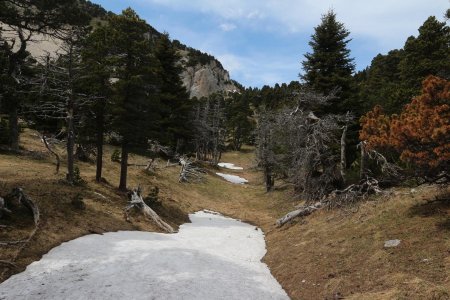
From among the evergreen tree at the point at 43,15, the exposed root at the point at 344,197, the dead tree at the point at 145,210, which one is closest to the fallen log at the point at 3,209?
the evergreen tree at the point at 43,15

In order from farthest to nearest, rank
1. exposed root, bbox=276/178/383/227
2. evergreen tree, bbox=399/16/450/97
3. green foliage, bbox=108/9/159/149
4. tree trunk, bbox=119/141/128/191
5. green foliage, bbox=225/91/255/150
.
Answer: green foliage, bbox=225/91/255/150 → evergreen tree, bbox=399/16/450/97 → tree trunk, bbox=119/141/128/191 → green foliage, bbox=108/9/159/149 → exposed root, bbox=276/178/383/227

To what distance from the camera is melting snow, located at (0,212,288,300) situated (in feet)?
35.8

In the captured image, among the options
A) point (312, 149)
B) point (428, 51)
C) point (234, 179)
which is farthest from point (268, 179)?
point (428, 51)

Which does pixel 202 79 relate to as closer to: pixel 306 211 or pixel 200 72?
pixel 200 72

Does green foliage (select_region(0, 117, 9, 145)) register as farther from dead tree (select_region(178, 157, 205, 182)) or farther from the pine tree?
the pine tree

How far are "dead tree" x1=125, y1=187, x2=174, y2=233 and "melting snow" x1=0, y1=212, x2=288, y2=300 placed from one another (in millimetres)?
2922

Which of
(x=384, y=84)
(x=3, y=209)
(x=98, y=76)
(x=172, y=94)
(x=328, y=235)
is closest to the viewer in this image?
(x=3, y=209)

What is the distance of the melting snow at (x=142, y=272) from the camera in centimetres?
1091

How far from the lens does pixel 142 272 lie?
12836 mm

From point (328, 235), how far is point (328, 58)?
19014 mm

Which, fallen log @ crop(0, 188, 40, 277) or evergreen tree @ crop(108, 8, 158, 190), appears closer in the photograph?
fallen log @ crop(0, 188, 40, 277)

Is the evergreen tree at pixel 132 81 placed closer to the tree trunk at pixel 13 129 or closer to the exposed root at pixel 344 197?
the tree trunk at pixel 13 129

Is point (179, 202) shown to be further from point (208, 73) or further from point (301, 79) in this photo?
point (208, 73)

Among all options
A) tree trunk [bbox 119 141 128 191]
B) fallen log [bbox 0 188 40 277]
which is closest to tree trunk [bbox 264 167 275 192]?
tree trunk [bbox 119 141 128 191]
